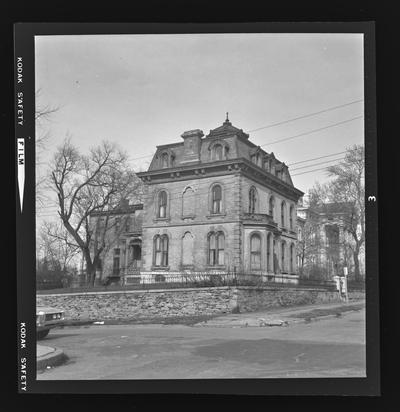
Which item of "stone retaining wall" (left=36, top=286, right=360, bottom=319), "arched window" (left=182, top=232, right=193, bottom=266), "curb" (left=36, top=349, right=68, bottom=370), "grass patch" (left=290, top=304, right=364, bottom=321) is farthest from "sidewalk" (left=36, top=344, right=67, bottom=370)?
"grass patch" (left=290, top=304, right=364, bottom=321)

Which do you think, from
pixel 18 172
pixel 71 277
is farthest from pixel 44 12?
pixel 71 277

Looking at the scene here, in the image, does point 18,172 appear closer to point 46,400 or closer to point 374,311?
point 46,400

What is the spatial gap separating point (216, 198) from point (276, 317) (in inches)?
64.0

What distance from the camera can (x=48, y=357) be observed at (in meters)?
6.59

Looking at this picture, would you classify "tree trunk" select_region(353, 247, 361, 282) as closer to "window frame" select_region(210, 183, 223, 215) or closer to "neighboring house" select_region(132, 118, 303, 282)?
"neighboring house" select_region(132, 118, 303, 282)

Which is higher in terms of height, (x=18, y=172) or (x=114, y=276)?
(x=18, y=172)

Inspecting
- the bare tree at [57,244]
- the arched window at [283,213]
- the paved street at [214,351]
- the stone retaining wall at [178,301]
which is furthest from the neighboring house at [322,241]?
the bare tree at [57,244]

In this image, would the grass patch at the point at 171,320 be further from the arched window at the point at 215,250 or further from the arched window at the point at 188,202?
the arched window at the point at 188,202

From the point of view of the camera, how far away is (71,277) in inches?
279

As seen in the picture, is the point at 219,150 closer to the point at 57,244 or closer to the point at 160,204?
the point at 160,204

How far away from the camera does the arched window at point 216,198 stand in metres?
Result: 7.10

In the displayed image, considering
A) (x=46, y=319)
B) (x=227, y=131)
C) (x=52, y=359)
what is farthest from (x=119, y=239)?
(x=227, y=131)

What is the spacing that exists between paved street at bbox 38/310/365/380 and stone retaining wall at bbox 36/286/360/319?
0.69 feet

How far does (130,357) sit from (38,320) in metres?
1.17
